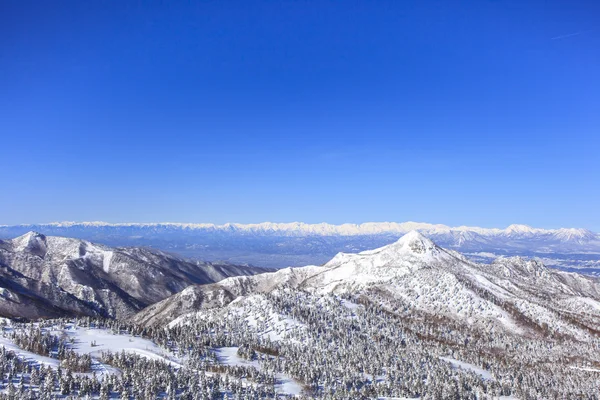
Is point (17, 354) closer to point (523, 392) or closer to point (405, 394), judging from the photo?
point (405, 394)

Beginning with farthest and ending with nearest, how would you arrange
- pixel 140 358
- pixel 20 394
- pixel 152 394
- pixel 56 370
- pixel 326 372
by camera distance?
pixel 326 372 < pixel 140 358 < pixel 56 370 < pixel 152 394 < pixel 20 394

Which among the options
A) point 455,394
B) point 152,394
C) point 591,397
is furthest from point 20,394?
point 591,397

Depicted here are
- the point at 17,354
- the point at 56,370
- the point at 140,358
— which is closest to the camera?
the point at 56,370

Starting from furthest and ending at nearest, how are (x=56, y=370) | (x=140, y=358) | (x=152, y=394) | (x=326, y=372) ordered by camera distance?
(x=326, y=372), (x=140, y=358), (x=56, y=370), (x=152, y=394)

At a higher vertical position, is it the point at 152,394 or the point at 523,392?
the point at 152,394

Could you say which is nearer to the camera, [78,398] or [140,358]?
[78,398]

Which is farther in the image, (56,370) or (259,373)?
(259,373)

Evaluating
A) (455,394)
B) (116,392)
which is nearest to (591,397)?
(455,394)

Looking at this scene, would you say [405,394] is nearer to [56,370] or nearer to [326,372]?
[326,372]

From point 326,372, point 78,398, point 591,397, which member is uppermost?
point 78,398
